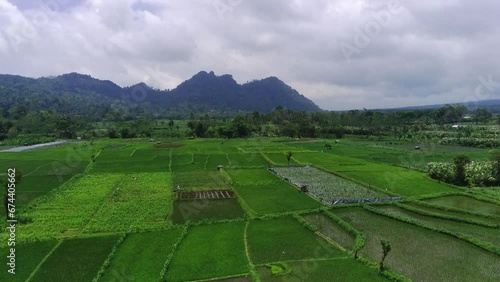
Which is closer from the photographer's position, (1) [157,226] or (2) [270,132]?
(1) [157,226]

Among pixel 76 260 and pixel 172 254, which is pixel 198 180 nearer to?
pixel 172 254

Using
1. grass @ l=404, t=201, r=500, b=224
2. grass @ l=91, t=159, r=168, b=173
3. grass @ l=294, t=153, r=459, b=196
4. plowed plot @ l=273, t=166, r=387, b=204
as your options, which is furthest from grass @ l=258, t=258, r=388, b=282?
grass @ l=91, t=159, r=168, b=173

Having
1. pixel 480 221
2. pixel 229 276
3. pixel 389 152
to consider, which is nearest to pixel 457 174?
pixel 480 221

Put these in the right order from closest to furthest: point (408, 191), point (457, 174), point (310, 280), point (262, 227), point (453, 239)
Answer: point (310, 280)
point (453, 239)
point (262, 227)
point (408, 191)
point (457, 174)

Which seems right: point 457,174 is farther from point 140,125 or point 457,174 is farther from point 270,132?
point 140,125

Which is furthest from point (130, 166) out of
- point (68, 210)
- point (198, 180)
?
point (68, 210)

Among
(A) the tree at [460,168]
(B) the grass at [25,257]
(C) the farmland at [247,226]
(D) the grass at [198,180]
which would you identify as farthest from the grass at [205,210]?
(A) the tree at [460,168]
